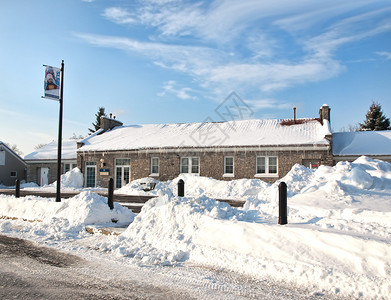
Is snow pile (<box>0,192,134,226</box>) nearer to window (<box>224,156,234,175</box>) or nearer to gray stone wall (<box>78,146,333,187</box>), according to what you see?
gray stone wall (<box>78,146,333,187</box>)

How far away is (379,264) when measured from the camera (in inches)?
195

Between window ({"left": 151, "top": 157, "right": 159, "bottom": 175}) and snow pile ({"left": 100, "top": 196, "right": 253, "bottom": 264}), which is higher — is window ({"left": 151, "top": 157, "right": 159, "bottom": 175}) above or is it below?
above

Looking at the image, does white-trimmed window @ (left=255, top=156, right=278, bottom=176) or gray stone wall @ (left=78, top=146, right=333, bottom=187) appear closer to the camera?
gray stone wall @ (left=78, top=146, right=333, bottom=187)

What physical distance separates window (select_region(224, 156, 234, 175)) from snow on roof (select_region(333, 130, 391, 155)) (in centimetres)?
744

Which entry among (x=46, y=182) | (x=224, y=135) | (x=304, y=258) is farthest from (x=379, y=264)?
(x=46, y=182)

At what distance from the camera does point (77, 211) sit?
32.8ft

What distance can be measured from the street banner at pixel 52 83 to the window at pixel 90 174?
1633cm

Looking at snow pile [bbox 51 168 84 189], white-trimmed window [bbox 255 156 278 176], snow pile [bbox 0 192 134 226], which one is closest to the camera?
snow pile [bbox 0 192 134 226]

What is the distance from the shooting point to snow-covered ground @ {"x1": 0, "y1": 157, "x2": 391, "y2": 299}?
5.13 meters

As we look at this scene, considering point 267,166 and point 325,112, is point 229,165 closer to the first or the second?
point 267,166

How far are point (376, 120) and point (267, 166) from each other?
2678 cm

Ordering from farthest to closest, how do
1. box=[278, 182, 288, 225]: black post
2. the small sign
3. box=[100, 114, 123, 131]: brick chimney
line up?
box=[100, 114, 123, 131]: brick chimney < the small sign < box=[278, 182, 288, 225]: black post

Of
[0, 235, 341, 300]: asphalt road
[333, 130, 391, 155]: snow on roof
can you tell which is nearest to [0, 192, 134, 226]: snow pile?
[0, 235, 341, 300]: asphalt road

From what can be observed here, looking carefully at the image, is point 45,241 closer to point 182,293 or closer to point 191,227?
point 191,227
